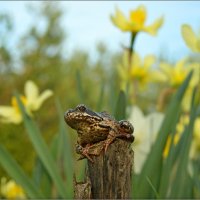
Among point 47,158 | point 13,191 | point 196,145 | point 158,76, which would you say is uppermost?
point 158,76

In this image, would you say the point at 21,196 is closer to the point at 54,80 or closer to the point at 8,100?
the point at 8,100

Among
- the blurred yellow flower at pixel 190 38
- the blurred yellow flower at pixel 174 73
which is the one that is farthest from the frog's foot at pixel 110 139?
the blurred yellow flower at pixel 174 73

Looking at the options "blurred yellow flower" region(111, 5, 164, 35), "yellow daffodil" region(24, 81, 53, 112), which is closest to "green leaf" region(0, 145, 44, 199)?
"yellow daffodil" region(24, 81, 53, 112)

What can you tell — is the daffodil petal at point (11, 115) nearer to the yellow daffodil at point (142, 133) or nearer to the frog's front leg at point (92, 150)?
the yellow daffodil at point (142, 133)

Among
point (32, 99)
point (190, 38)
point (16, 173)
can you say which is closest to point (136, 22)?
point (190, 38)

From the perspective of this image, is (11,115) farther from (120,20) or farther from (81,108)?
(81,108)

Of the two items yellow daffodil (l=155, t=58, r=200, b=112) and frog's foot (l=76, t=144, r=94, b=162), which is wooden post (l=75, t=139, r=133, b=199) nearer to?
frog's foot (l=76, t=144, r=94, b=162)
